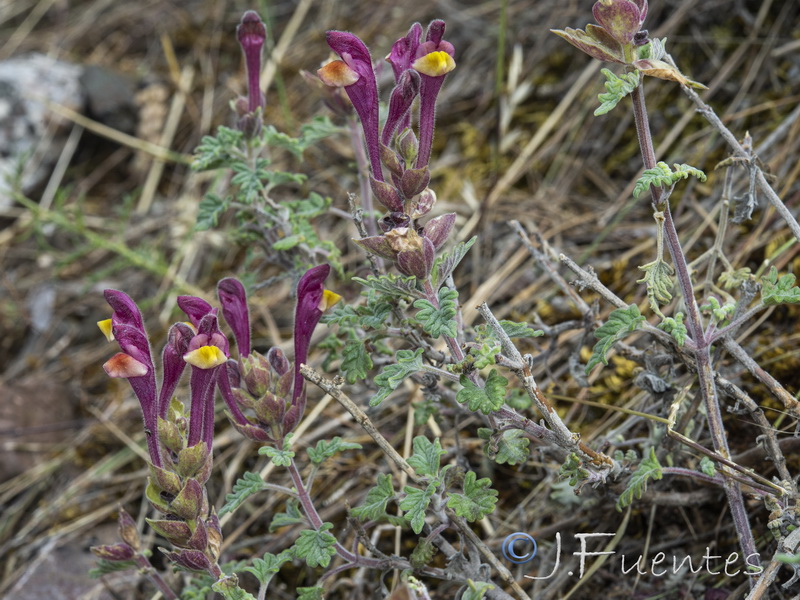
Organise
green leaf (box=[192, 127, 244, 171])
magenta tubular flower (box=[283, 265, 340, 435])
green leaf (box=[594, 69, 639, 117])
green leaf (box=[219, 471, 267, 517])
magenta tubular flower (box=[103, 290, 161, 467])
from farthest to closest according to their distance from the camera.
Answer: green leaf (box=[192, 127, 244, 171]) → magenta tubular flower (box=[283, 265, 340, 435]) → green leaf (box=[219, 471, 267, 517]) → magenta tubular flower (box=[103, 290, 161, 467]) → green leaf (box=[594, 69, 639, 117])

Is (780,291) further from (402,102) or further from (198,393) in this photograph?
(198,393)

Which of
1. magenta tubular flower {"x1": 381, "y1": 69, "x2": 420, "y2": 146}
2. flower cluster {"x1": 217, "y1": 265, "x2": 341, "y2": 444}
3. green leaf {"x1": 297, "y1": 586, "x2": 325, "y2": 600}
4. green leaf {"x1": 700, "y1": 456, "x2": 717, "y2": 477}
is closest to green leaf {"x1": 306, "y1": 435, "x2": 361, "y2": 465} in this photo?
flower cluster {"x1": 217, "y1": 265, "x2": 341, "y2": 444}

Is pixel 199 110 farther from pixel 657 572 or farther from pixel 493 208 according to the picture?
pixel 657 572

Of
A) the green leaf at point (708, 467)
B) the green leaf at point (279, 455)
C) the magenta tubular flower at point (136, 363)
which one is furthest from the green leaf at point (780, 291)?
the magenta tubular flower at point (136, 363)

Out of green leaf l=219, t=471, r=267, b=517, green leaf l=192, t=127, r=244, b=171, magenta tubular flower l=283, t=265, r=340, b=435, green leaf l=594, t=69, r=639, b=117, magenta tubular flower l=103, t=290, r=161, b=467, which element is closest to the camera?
green leaf l=594, t=69, r=639, b=117

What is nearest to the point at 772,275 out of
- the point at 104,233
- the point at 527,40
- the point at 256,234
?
the point at 256,234

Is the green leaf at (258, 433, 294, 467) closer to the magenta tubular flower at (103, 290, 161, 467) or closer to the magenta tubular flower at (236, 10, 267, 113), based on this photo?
the magenta tubular flower at (103, 290, 161, 467)

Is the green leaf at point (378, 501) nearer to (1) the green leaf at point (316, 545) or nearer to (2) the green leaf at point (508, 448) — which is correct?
(1) the green leaf at point (316, 545)
